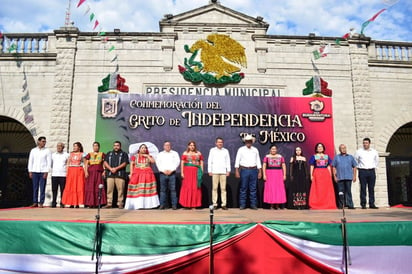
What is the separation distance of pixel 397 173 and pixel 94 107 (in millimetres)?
9915

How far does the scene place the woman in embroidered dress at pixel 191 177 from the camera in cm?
693

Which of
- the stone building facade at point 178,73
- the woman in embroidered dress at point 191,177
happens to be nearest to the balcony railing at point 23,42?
the stone building facade at point 178,73

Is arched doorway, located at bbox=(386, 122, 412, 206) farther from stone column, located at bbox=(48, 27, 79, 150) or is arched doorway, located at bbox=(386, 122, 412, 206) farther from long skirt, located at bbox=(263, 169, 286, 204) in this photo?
stone column, located at bbox=(48, 27, 79, 150)

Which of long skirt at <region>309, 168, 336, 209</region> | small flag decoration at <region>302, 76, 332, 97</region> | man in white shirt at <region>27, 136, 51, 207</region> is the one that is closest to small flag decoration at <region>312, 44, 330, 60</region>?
small flag decoration at <region>302, 76, 332, 97</region>

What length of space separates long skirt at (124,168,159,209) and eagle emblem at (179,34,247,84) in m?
3.72

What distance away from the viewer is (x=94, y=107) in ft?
30.3

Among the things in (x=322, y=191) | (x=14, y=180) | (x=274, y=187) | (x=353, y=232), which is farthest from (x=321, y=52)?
(x=14, y=180)

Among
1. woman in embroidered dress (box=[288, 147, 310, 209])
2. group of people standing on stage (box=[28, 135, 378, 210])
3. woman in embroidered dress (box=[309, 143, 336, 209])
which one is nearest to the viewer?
group of people standing on stage (box=[28, 135, 378, 210])

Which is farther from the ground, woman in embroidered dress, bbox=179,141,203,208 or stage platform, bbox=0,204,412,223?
woman in embroidered dress, bbox=179,141,203,208


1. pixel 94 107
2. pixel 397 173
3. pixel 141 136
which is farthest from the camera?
pixel 397 173

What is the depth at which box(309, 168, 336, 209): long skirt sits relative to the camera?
283 inches

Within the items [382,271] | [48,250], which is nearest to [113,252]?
[48,250]

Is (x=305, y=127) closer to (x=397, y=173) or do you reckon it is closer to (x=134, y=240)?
(x=397, y=173)

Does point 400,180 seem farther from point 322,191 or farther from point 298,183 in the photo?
point 298,183
